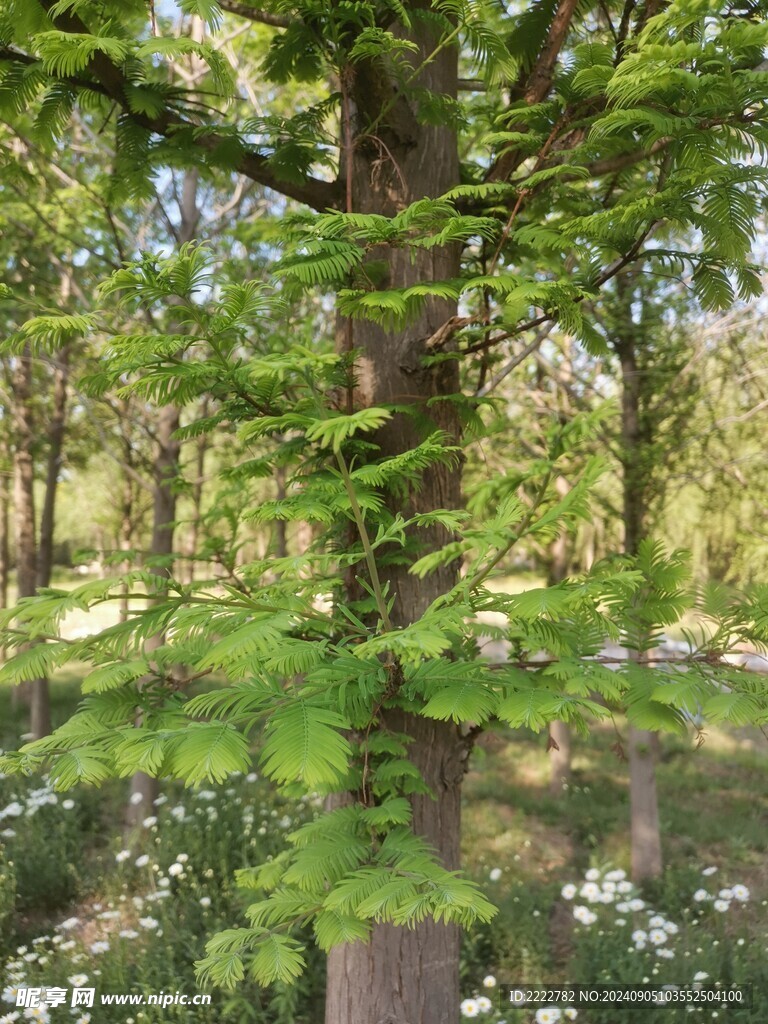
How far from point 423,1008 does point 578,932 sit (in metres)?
2.76

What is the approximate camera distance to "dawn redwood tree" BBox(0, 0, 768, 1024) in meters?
1.39

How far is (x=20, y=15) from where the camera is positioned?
185 centimetres

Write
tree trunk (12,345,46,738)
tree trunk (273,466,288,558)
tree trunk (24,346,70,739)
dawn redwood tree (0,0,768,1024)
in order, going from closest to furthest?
dawn redwood tree (0,0,768,1024), tree trunk (273,466,288,558), tree trunk (24,346,70,739), tree trunk (12,345,46,738)

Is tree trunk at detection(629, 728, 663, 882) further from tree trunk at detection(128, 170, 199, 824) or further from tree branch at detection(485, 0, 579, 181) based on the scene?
tree branch at detection(485, 0, 579, 181)

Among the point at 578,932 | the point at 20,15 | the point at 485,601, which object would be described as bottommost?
the point at 578,932

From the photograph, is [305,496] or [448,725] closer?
[305,496]

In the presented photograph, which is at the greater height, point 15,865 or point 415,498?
point 415,498

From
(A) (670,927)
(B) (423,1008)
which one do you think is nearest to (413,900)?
(B) (423,1008)

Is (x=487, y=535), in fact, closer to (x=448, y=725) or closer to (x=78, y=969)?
(x=448, y=725)

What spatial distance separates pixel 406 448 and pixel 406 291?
65 centimetres

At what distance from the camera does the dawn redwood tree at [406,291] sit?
1.39 m

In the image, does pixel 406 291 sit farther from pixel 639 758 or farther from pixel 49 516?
pixel 49 516

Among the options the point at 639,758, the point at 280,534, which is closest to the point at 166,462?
the point at 280,534

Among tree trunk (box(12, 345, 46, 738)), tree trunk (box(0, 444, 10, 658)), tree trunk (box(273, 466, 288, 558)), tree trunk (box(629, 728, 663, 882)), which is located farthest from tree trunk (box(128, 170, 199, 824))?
tree trunk (box(0, 444, 10, 658))
